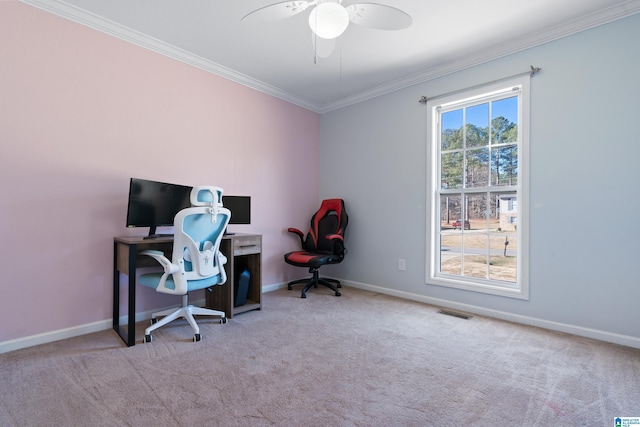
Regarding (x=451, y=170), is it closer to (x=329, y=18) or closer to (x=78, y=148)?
(x=329, y=18)

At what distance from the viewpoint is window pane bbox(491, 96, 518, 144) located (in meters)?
2.97

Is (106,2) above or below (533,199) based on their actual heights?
above

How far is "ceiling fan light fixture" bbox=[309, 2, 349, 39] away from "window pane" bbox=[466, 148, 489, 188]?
2.14m

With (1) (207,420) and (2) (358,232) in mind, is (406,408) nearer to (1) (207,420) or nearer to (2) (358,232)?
(1) (207,420)

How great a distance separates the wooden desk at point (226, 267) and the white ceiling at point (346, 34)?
185cm

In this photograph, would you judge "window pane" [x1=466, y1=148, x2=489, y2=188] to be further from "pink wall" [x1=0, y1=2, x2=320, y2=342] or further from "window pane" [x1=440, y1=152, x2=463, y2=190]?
"pink wall" [x1=0, y1=2, x2=320, y2=342]

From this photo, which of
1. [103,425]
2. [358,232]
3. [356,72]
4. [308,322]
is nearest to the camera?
[103,425]

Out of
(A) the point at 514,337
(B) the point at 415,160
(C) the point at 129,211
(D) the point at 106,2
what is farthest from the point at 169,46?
(A) the point at 514,337

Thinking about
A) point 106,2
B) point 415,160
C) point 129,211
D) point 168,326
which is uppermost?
point 106,2

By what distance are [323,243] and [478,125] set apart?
2336mm

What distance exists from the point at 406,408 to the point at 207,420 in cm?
101

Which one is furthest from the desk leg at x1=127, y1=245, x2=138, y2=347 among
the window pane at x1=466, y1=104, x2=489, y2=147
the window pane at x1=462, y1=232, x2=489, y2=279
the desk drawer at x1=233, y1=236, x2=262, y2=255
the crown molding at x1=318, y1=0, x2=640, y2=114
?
the window pane at x1=466, y1=104, x2=489, y2=147

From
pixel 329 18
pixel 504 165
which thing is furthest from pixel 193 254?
pixel 504 165

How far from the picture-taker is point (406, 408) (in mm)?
1576
